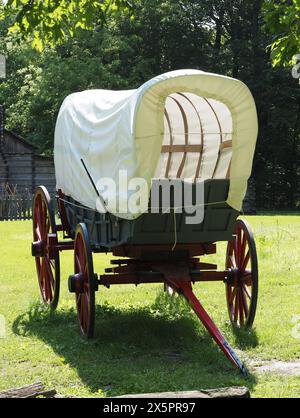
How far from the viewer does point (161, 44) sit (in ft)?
141

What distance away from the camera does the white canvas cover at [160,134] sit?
740 cm

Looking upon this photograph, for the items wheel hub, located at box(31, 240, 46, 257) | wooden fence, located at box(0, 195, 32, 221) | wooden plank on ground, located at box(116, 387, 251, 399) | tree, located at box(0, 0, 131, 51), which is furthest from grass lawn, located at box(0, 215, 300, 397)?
wooden fence, located at box(0, 195, 32, 221)

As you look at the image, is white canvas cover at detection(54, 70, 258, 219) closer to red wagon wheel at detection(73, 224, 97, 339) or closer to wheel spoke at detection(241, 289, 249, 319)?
red wagon wheel at detection(73, 224, 97, 339)

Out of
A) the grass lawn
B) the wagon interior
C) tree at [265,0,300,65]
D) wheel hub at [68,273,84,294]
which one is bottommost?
the grass lawn

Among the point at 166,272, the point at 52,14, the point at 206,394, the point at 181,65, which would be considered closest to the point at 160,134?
the point at 166,272

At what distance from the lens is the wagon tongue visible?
7.10 metres

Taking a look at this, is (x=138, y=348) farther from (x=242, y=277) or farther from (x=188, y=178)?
(x=188, y=178)

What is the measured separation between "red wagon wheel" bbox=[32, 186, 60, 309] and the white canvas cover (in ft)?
1.23

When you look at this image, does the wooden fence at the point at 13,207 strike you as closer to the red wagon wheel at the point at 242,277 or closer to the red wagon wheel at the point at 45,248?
the red wagon wheel at the point at 45,248
